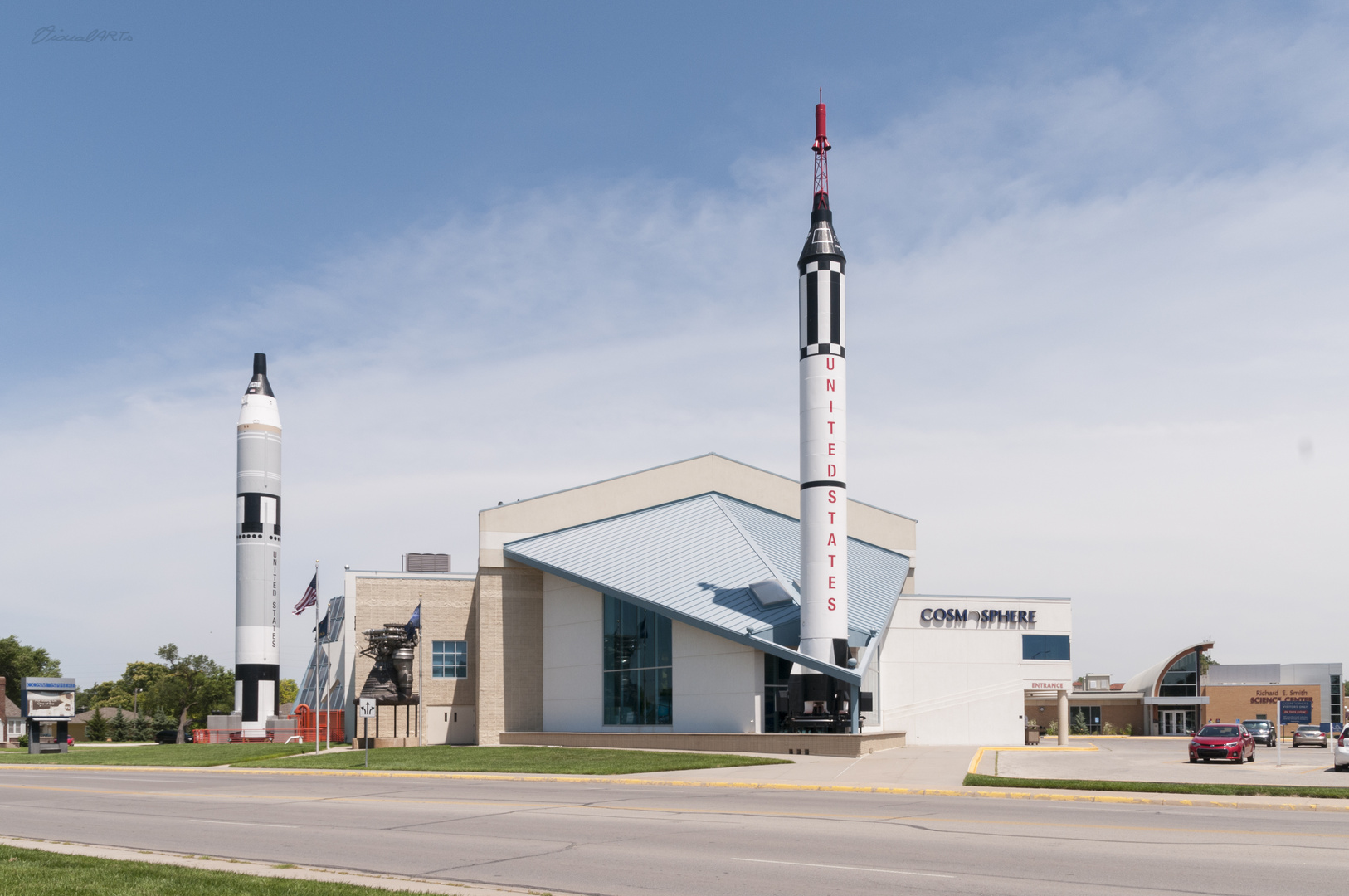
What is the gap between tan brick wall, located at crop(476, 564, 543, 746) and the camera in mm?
52625

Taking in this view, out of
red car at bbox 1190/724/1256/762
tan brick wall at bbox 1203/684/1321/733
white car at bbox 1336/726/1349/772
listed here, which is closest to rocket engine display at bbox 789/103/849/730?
red car at bbox 1190/724/1256/762

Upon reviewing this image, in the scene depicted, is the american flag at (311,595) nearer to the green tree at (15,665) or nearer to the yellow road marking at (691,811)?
the yellow road marking at (691,811)

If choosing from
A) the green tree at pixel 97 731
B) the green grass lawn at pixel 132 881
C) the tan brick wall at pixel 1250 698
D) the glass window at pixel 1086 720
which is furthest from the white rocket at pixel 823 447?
the green tree at pixel 97 731

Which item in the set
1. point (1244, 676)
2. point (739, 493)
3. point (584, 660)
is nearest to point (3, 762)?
point (584, 660)

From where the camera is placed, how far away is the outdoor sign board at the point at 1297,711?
79.9 metres

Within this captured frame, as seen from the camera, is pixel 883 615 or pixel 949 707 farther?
pixel 949 707

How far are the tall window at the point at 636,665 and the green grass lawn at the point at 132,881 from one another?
3462 cm

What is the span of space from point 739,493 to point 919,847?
44.4 metres

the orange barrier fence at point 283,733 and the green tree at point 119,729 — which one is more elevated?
the orange barrier fence at point 283,733

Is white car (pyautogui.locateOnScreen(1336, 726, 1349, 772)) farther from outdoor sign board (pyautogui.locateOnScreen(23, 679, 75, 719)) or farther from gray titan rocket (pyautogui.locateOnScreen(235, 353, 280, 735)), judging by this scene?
gray titan rocket (pyautogui.locateOnScreen(235, 353, 280, 735))

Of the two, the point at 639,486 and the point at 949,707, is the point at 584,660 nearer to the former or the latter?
the point at 639,486

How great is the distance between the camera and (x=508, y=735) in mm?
51625

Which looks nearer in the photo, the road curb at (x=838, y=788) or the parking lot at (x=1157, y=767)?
the road curb at (x=838, y=788)

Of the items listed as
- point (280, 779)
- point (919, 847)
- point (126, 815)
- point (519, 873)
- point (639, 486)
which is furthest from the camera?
point (639, 486)
